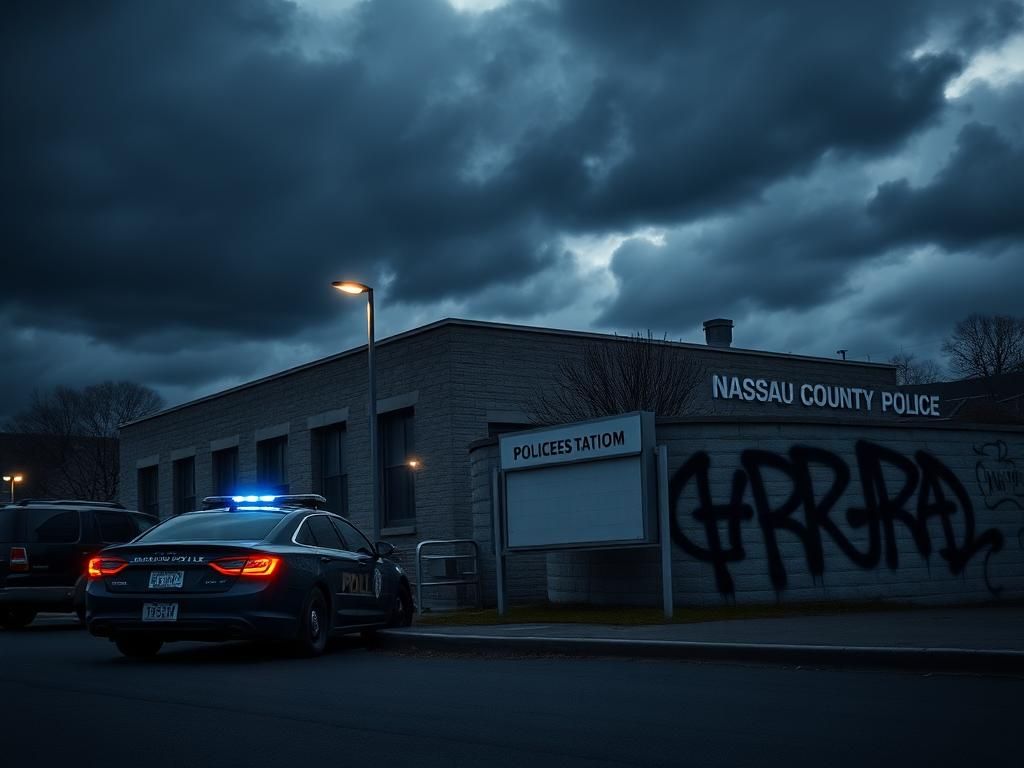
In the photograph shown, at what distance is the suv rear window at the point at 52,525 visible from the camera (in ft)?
59.7

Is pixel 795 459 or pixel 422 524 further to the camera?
pixel 422 524

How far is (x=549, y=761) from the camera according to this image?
6102 millimetres

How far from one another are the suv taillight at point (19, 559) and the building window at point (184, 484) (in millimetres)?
18439

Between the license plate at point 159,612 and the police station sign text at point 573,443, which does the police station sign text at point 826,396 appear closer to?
the police station sign text at point 573,443

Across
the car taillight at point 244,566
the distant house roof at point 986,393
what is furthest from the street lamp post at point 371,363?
the distant house roof at point 986,393

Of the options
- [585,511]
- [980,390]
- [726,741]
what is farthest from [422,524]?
[980,390]

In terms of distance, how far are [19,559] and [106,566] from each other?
7.08 meters

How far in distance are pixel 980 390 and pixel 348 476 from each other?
48.7 m

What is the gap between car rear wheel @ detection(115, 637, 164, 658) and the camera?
39.5 ft

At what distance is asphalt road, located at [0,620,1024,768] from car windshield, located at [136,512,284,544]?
1.31 meters

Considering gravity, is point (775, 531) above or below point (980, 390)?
below

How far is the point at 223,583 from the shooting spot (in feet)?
36.9

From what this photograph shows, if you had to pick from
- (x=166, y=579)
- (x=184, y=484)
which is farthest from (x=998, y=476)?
(x=184, y=484)

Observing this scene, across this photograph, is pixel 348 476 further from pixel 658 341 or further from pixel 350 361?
pixel 658 341
